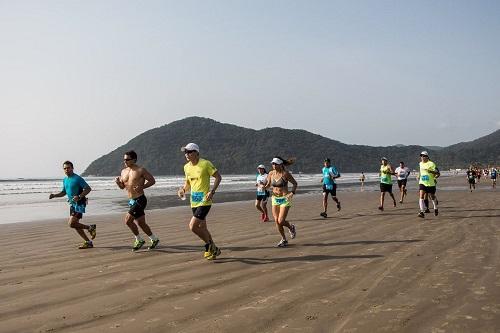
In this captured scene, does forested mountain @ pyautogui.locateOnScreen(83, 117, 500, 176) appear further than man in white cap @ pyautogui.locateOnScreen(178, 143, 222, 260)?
Yes

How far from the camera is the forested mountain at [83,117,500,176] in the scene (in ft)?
540

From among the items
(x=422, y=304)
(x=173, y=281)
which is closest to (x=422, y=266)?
(x=422, y=304)

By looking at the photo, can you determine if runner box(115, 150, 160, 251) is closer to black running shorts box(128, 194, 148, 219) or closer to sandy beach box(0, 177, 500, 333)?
black running shorts box(128, 194, 148, 219)

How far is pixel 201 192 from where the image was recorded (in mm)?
7395

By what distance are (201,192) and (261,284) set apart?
2394mm

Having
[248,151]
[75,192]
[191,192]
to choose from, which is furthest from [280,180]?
[248,151]

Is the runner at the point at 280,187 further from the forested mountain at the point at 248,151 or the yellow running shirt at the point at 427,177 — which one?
the forested mountain at the point at 248,151

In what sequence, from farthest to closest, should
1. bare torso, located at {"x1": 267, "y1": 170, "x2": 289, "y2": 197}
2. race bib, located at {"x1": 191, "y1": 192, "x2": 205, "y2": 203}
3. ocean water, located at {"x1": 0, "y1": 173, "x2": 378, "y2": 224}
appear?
ocean water, located at {"x1": 0, "y1": 173, "x2": 378, "y2": 224} < bare torso, located at {"x1": 267, "y1": 170, "x2": 289, "y2": 197} < race bib, located at {"x1": 191, "y1": 192, "x2": 205, "y2": 203}

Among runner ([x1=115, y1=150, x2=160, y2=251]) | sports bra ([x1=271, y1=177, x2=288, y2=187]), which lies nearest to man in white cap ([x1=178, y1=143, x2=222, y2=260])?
runner ([x1=115, y1=150, x2=160, y2=251])

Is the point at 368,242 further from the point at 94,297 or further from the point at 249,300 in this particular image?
the point at 94,297

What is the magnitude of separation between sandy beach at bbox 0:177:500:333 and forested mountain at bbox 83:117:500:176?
149m

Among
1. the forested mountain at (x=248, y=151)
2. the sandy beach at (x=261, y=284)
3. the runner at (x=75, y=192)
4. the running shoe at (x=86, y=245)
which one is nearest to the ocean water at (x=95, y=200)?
the runner at (x=75, y=192)

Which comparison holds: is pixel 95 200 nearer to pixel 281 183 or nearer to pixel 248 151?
pixel 281 183

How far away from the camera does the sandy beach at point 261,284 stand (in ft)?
13.4
